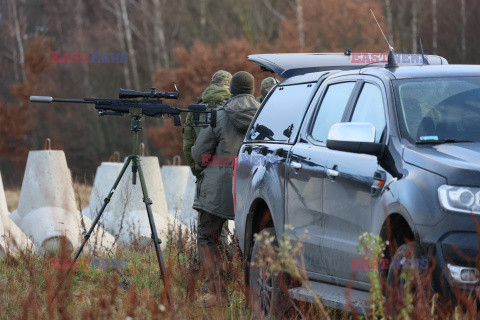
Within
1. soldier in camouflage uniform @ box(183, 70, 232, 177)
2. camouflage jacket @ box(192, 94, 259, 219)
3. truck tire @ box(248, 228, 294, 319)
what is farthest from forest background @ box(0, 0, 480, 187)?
truck tire @ box(248, 228, 294, 319)

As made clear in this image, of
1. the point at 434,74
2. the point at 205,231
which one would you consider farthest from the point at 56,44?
the point at 434,74

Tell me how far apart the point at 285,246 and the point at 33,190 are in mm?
9682

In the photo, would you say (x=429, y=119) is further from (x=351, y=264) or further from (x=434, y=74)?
(x=351, y=264)

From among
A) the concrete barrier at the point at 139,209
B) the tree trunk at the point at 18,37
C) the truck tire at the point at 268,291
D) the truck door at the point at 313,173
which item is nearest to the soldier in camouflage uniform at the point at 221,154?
Result: the truck tire at the point at 268,291

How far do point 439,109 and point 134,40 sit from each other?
5351 cm

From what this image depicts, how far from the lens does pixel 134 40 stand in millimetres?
58781

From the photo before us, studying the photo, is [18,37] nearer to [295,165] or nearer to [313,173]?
[295,165]

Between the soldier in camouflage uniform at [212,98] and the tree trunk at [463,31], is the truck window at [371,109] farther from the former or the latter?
the tree trunk at [463,31]

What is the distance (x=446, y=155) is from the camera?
18.1 feet

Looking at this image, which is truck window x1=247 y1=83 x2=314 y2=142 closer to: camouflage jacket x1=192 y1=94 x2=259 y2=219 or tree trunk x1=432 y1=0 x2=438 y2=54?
camouflage jacket x1=192 y1=94 x2=259 y2=219

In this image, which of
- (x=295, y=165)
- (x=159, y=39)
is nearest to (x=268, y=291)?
(x=295, y=165)

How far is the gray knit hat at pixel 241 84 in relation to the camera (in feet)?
32.7

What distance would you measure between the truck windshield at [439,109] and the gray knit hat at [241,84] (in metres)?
3.76

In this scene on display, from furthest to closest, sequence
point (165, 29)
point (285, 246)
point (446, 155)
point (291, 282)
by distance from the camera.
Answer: point (165, 29) → point (291, 282) → point (446, 155) → point (285, 246)
